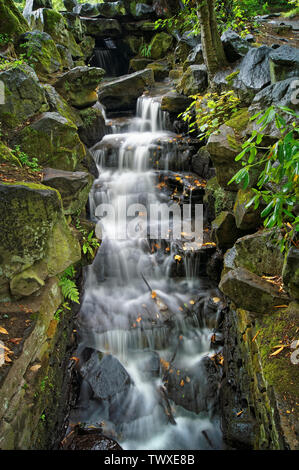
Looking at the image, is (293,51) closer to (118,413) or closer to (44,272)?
(44,272)

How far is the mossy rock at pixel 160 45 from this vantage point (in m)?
13.5

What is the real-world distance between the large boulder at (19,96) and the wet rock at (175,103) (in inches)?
188

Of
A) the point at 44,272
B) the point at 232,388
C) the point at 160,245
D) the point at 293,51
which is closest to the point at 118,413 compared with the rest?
the point at 232,388

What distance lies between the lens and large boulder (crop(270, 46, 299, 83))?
4680 mm

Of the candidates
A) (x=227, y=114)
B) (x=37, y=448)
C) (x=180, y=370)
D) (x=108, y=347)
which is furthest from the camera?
(x=227, y=114)

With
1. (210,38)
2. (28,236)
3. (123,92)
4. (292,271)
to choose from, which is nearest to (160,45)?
(123,92)

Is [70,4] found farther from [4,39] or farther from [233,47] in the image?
[233,47]

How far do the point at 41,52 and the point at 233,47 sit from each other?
4.87 meters

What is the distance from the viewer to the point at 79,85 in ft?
23.4

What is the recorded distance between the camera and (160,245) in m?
6.02

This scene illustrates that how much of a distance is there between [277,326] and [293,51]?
4839 millimetres

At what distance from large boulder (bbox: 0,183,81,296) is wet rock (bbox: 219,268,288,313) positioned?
2238 mm

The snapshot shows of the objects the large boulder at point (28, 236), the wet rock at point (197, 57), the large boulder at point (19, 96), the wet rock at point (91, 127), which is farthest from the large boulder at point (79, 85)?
the large boulder at point (28, 236)
